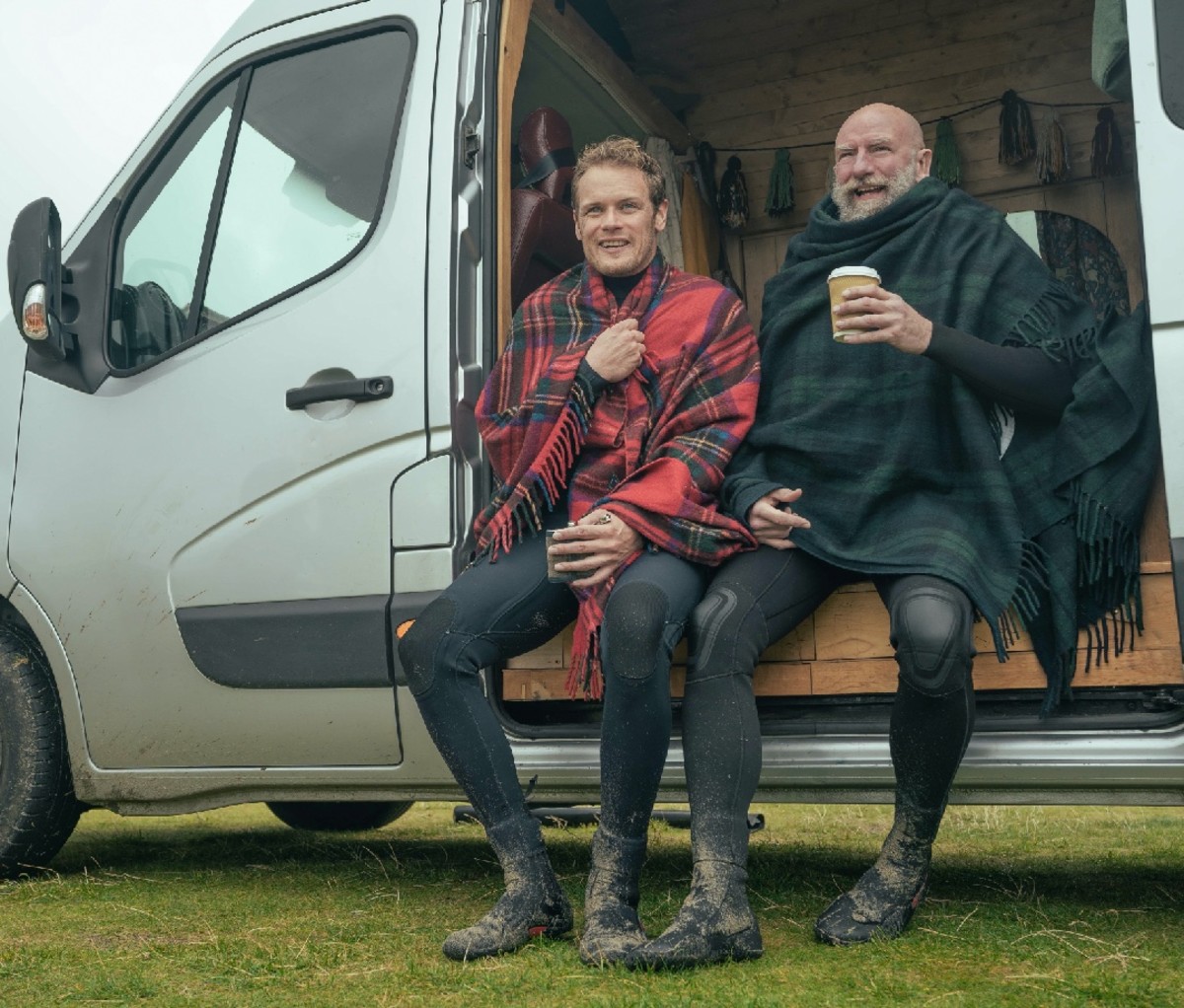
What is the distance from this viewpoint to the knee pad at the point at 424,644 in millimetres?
2457

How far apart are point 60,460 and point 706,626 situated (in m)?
1.75

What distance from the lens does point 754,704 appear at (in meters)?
2.28

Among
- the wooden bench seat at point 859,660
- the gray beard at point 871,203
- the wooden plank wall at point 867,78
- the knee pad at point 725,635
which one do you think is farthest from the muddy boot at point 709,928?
the wooden plank wall at point 867,78

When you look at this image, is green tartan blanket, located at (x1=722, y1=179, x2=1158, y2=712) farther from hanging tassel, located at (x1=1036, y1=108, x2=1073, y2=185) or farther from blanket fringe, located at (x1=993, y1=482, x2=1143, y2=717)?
hanging tassel, located at (x1=1036, y1=108, x2=1073, y2=185)

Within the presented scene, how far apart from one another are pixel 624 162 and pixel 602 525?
0.83 m

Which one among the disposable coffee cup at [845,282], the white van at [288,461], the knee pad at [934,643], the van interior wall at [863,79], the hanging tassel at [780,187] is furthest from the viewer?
the hanging tassel at [780,187]

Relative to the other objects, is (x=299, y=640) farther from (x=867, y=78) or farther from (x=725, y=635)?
(x=867, y=78)

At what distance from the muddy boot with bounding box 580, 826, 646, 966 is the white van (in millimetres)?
367

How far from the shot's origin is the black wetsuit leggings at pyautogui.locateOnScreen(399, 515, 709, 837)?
2.24 meters

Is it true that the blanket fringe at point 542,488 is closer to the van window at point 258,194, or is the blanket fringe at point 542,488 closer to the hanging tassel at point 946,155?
the van window at point 258,194

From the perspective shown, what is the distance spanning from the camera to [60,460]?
10.7 feet

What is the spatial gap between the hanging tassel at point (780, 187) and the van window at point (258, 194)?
1885 mm

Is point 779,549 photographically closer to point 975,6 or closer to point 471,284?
point 471,284

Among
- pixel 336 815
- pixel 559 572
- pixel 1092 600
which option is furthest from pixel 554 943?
pixel 336 815
